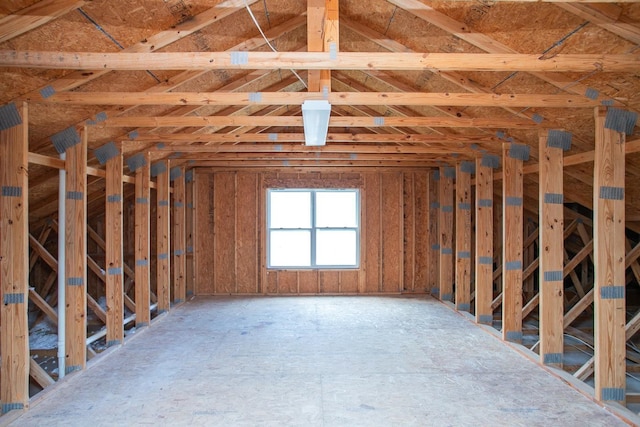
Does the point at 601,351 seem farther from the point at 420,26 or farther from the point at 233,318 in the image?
the point at 233,318

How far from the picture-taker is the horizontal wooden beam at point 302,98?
3.74m

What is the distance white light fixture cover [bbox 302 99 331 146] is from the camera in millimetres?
3301

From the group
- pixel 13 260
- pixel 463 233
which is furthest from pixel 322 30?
pixel 463 233

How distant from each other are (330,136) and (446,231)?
377 cm

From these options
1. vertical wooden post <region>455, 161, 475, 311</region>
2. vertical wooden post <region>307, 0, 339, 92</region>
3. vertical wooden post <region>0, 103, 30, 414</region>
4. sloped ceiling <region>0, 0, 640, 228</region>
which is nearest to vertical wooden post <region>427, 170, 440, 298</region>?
vertical wooden post <region>455, 161, 475, 311</region>

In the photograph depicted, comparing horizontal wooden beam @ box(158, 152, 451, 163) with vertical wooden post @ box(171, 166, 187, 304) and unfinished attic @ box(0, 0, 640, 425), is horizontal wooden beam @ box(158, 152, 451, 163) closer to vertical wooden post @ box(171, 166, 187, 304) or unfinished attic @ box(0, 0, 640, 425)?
unfinished attic @ box(0, 0, 640, 425)

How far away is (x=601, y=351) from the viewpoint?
3850 millimetres

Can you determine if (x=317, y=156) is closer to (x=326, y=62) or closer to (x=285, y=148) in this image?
(x=285, y=148)

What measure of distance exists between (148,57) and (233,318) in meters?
4.87

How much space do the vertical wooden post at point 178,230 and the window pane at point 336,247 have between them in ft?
8.65

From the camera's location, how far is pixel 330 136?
18.4 feet

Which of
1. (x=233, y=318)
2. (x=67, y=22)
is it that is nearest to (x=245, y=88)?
(x=67, y=22)

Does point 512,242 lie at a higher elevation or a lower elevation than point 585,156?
lower

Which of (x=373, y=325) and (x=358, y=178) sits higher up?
(x=358, y=178)
